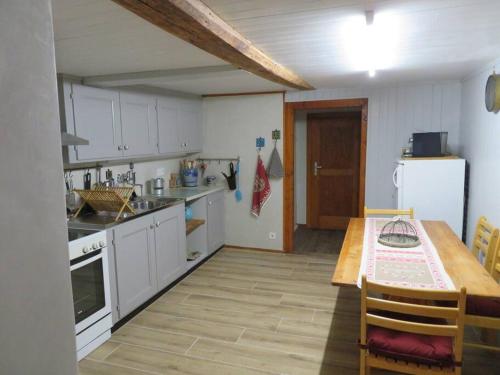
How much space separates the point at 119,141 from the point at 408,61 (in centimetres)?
266

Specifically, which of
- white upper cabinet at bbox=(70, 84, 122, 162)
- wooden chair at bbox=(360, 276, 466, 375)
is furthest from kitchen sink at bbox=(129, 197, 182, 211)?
wooden chair at bbox=(360, 276, 466, 375)

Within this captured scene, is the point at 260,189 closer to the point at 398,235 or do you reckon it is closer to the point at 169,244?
the point at 169,244

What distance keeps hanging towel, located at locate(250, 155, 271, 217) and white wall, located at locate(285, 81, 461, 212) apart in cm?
99

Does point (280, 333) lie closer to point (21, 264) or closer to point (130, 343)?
point (130, 343)

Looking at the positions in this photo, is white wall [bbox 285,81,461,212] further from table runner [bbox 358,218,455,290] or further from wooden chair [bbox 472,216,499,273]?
table runner [bbox 358,218,455,290]

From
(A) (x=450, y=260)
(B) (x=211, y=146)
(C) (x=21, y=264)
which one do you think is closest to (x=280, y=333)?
(A) (x=450, y=260)

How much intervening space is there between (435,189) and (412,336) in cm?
223

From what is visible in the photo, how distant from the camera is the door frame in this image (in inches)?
177

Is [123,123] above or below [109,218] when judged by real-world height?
above

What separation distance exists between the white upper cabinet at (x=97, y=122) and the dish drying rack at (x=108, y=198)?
301 mm

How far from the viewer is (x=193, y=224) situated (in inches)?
176

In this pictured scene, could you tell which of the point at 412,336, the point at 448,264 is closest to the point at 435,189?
the point at 448,264

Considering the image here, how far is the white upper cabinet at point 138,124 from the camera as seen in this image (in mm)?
3535

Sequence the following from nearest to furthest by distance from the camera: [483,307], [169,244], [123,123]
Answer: [483,307] < [123,123] < [169,244]
